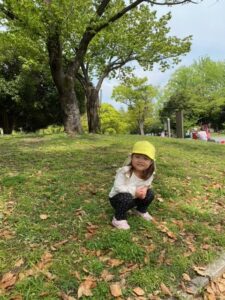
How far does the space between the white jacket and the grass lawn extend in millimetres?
415

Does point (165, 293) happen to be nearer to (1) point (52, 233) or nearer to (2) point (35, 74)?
(1) point (52, 233)

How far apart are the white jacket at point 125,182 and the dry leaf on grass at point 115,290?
3.40 ft

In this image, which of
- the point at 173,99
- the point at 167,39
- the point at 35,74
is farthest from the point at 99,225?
the point at 173,99

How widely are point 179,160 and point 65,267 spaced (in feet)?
15.0

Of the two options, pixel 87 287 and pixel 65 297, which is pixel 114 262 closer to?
pixel 87 287

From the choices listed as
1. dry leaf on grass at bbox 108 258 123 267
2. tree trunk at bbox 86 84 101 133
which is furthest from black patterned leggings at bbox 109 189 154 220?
tree trunk at bbox 86 84 101 133

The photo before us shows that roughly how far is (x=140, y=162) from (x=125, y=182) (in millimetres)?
271

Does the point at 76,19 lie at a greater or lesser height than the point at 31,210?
greater

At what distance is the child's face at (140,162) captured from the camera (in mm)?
3689

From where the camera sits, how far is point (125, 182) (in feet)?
12.1

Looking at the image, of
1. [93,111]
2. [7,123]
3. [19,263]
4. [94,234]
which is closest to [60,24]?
[93,111]

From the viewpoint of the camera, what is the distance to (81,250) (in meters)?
3.32

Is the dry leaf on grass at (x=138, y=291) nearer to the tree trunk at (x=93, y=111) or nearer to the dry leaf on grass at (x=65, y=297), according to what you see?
the dry leaf on grass at (x=65, y=297)

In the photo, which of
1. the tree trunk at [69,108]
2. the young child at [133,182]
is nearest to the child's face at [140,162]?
the young child at [133,182]
